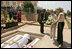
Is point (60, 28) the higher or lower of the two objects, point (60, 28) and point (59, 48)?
the higher

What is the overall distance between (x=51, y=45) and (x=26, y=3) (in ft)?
65.6

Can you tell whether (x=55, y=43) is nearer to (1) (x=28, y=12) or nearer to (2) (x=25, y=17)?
(2) (x=25, y=17)

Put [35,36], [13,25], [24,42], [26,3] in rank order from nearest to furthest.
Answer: [24,42] → [35,36] → [13,25] → [26,3]

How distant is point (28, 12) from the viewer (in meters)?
18.3

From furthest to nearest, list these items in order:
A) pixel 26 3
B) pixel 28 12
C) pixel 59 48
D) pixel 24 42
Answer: pixel 26 3 < pixel 28 12 < pixel 24 42 < pixel 59 48

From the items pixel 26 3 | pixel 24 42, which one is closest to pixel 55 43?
pixel 24 42

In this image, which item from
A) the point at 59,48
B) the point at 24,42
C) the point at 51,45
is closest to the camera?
the point at 59,48

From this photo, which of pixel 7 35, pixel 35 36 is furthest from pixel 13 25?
pixel 35 36

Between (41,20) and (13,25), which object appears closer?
(41,20)

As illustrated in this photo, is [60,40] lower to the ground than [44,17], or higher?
lower

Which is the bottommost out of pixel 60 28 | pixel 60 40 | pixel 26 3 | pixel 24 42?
pixel 24 42

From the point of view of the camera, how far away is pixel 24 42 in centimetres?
690

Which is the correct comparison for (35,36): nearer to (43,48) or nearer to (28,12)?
(43,48)

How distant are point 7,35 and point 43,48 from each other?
381cm
